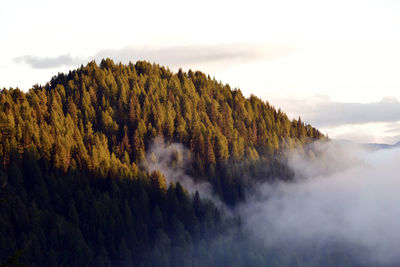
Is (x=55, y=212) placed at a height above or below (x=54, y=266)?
above

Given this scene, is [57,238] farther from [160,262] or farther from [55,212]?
[160,262]

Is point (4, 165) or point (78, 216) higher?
point (4, 165)

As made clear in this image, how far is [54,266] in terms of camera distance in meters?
175

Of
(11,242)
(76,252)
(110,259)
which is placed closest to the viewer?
Result: (11,242)

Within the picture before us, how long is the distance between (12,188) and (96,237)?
29.5m

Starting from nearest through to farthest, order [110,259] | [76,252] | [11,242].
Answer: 1. [11,242]
2. [76,252]
3. [110,259]

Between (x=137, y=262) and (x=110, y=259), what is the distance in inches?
352

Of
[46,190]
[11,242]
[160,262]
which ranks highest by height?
[46,190]

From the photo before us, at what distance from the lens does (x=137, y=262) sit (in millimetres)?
198375

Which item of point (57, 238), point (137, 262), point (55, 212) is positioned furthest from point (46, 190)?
point (137, 262)

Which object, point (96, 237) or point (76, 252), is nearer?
point (76, 252)

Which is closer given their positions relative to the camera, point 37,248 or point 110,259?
point 37,248

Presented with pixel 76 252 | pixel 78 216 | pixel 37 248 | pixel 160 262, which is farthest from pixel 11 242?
pixel 160 262

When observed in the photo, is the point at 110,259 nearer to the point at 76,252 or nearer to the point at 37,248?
the point at 76,252
